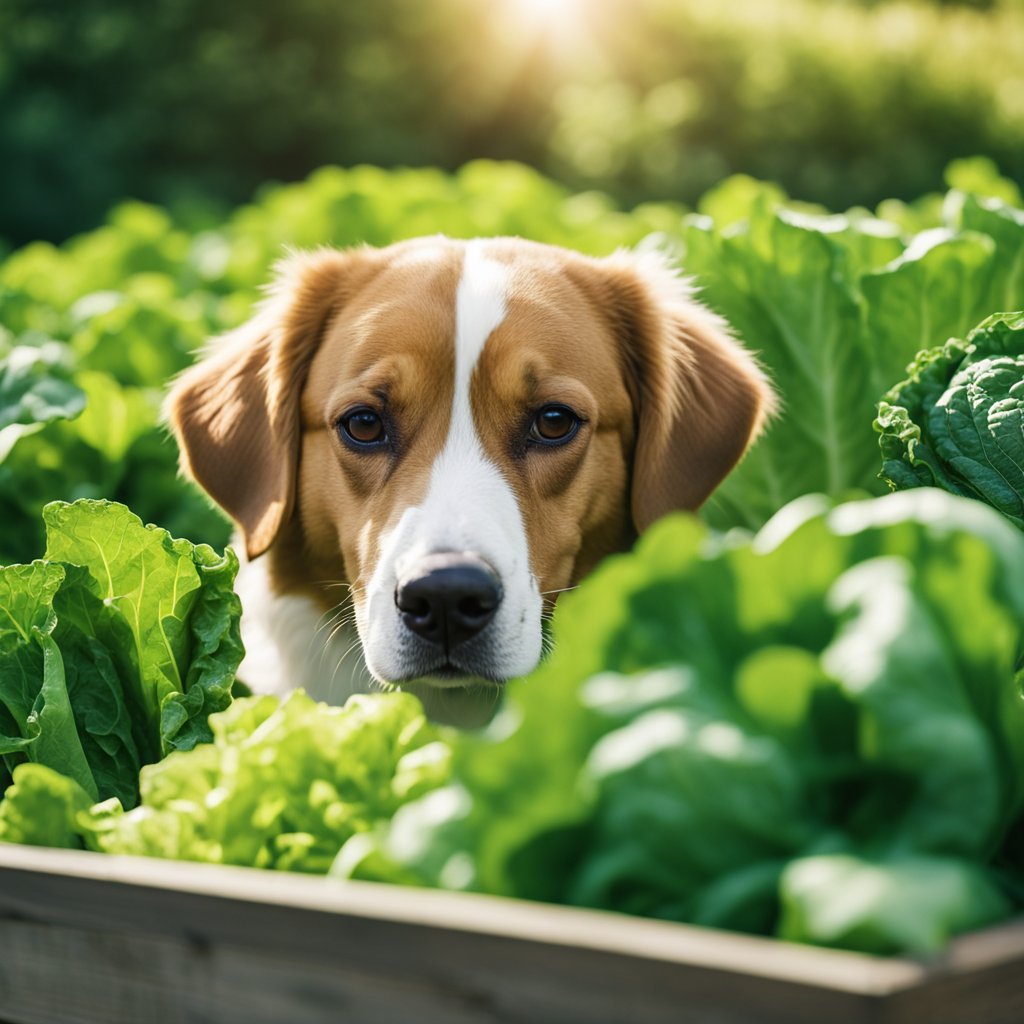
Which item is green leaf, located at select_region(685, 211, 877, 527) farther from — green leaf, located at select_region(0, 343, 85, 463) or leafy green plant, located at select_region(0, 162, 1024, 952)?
green leaf, located at select_region(0, 343, 85, 463)

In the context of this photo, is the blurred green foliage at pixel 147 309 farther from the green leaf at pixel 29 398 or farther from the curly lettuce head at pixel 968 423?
the curly lettuce head at pixel 968 423

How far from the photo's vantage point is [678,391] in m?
3.41

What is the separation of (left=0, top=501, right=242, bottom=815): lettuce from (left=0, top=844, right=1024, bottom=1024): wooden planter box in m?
0.64

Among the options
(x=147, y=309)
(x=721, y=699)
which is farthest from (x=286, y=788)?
(x=147, y=309)

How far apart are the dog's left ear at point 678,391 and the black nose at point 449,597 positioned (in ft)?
2.27


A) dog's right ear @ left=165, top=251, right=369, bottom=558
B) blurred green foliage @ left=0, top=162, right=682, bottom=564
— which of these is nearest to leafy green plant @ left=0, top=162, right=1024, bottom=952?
blurred green foliage @ left=0, top=162, right=682, bottom=564

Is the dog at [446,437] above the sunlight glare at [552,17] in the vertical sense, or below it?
above

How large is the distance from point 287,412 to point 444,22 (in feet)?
63.9

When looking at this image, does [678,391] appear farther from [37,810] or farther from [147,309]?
[147,309]

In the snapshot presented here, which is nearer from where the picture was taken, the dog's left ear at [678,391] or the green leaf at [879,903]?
the green leaf at [879,903]

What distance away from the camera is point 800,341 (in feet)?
11.9

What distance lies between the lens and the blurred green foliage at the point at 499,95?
16.7 m

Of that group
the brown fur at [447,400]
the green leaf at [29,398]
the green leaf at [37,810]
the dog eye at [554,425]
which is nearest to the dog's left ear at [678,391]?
the brown fur at [447,400]

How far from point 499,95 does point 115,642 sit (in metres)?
19.2
